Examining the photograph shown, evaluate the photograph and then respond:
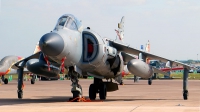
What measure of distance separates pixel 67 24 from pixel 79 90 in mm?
2597

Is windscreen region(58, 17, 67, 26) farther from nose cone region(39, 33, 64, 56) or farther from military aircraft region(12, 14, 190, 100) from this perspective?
nose cone region(39, 33, 64, 56)

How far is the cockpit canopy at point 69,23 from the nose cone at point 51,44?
130cm

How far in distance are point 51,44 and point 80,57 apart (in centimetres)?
234

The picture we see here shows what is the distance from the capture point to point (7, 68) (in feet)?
146

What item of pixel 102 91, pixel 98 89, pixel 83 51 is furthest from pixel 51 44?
pixel 98 89

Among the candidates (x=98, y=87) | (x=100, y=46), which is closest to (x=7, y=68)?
(x=98, y=87)

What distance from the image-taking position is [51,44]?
14641 millimetres

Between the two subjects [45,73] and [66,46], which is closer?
[66,46]

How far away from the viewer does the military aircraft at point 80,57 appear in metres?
15.2

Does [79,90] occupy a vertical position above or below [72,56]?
below

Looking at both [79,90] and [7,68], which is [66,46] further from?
[7,68]

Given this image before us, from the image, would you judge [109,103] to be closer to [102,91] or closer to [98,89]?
[102,91]

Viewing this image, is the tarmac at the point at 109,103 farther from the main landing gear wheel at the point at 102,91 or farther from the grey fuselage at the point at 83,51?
the grey fuselage at the point at 83,51

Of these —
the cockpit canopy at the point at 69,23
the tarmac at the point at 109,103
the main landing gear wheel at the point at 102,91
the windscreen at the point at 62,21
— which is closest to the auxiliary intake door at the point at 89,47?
the cockpit canopy at the point at 69,23
